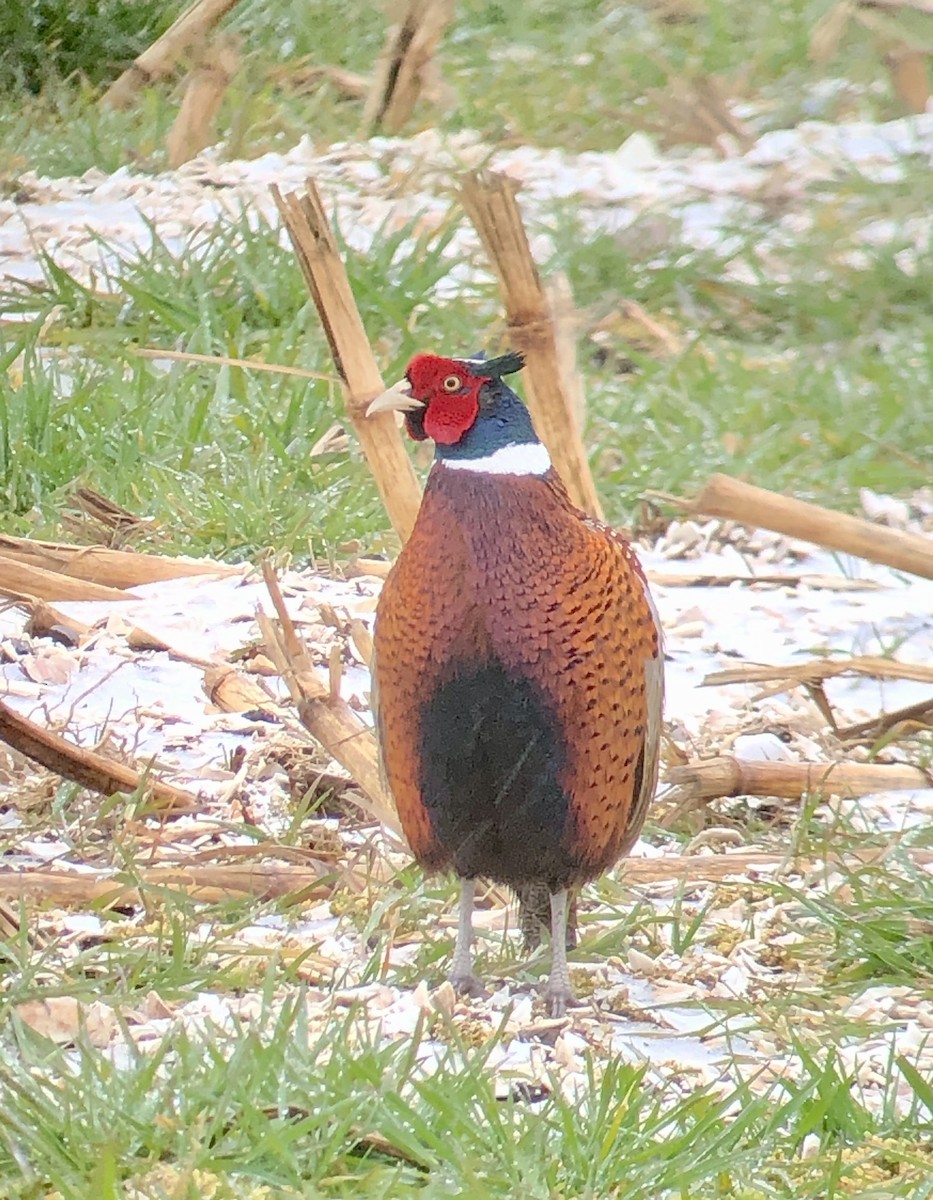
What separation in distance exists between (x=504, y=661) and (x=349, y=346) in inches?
36.2

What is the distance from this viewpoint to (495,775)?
8.15 ft

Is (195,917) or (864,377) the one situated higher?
(195,917)

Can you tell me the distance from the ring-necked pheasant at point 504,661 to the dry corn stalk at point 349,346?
1.70ft

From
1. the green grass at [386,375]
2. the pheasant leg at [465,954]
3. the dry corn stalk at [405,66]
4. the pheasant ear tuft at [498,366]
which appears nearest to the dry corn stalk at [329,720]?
the pheasant leg at [465,954]

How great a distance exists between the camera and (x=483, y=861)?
2.56 m

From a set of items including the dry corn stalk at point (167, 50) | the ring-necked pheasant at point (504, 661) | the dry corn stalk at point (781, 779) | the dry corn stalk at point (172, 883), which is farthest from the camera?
the dry corn stalk at point (167, 50)

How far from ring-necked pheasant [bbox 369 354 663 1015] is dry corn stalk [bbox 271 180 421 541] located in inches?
20.4

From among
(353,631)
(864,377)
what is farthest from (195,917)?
(864,377)

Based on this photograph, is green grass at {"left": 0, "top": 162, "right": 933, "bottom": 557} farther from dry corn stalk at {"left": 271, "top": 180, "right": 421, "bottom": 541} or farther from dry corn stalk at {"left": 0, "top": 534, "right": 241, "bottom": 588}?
dry corn stalk at {"left": 271, "top": 180, "right": 421, "bottom": 541}

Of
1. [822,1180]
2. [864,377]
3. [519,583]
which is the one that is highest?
[519,583]

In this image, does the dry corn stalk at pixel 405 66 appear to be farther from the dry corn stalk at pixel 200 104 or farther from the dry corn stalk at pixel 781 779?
the dry corn stalk at pixel 781 779

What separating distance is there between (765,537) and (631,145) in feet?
10.6

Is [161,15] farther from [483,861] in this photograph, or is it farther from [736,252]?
[483,861]

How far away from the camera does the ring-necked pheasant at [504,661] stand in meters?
2.44
